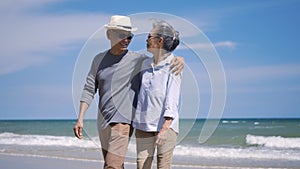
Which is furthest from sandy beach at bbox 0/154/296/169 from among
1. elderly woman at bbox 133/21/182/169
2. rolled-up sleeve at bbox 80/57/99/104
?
elderly woman at bbox 133/21/182/169

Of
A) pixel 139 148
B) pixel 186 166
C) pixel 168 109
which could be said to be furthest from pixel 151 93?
pixel 186 166

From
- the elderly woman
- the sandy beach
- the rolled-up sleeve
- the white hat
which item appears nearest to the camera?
the elderly woman

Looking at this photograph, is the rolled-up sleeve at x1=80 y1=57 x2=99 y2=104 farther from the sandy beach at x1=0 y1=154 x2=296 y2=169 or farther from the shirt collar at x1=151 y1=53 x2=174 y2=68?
the sandy beach at x1=0 y1=154 x2=296 y2=169

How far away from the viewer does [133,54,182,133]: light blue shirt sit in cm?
363

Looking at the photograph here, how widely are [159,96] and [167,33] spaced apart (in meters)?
0.46

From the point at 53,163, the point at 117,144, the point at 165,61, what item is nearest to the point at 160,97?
the point at 165,61

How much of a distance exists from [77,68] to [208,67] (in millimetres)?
1073

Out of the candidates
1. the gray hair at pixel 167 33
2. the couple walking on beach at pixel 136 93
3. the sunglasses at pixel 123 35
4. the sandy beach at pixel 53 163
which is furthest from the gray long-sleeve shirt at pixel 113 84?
the sandy beach at pixel 53 163

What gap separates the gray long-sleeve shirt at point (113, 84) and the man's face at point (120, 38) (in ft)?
0.25

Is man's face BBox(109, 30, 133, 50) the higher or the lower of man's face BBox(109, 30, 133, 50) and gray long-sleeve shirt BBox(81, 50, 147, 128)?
the higher

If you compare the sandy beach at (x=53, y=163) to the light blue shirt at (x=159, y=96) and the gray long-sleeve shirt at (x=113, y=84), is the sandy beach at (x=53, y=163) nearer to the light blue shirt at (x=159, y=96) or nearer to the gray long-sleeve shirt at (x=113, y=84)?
the gray long-sleeve shirt at (x=113, y=84)

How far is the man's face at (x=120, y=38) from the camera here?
391 centimetres

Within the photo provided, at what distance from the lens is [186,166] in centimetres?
980

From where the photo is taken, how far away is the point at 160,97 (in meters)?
3.65
